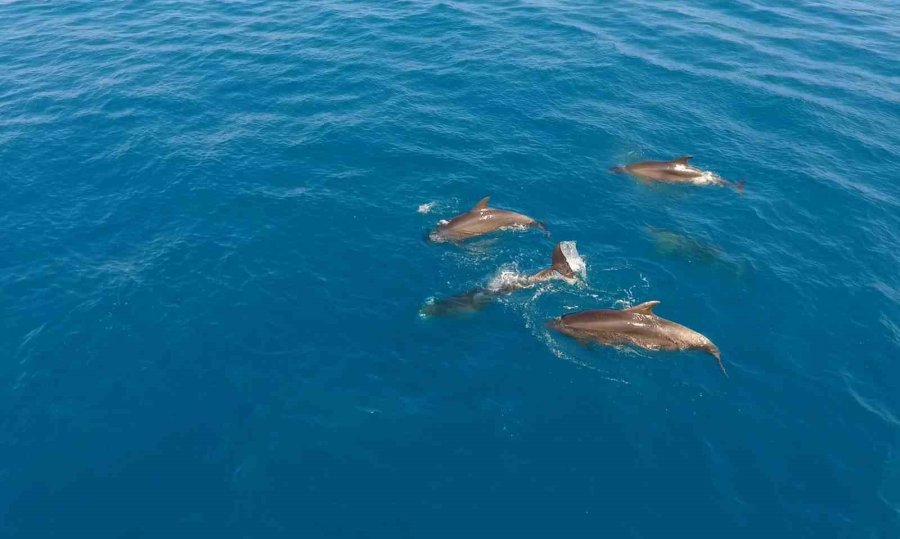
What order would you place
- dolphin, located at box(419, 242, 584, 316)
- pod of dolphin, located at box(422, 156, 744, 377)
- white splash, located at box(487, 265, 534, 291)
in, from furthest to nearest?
white splash, located at box(487, 265, 534, 291) → dolphin, located at box(419, 242, 584, 316) → pod of dolphin, located at box(422, 156, 744, 377)

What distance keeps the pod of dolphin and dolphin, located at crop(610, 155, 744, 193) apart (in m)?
1.22

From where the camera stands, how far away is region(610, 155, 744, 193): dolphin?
61219 millimetres

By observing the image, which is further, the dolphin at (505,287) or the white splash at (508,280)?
the white splash at (508,280)

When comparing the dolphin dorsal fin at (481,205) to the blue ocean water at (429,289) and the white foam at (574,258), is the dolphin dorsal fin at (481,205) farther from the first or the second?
the white foam at (574,258)

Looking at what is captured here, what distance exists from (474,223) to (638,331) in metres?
18.9

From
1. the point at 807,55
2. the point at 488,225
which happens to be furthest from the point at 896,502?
the point at 807,55

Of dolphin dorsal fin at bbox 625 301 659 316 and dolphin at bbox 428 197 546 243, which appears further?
dolphin at bbox 428 197 546 243

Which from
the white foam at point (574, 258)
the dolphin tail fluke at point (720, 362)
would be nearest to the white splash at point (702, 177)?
the white foam at point (574, 258)

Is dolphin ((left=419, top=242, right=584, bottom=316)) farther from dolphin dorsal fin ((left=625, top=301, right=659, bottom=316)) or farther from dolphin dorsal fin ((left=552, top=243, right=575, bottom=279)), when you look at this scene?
dolphin dorsal fin ((left=625, top=301, right=659, bottom=316))

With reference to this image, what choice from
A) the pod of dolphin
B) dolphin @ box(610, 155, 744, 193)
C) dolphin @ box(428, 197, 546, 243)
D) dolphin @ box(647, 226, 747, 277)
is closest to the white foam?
the pod of dolphin

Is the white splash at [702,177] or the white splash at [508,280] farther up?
the white splash at [702,177]

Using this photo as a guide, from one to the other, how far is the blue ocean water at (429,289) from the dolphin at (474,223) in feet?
4.82

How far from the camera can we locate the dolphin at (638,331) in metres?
42.8

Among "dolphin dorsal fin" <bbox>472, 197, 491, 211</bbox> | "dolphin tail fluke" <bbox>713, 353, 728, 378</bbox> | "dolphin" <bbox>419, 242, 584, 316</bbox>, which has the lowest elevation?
"dolphin tail fluke" <bbox>713, 353, 728, 378</bbox>
